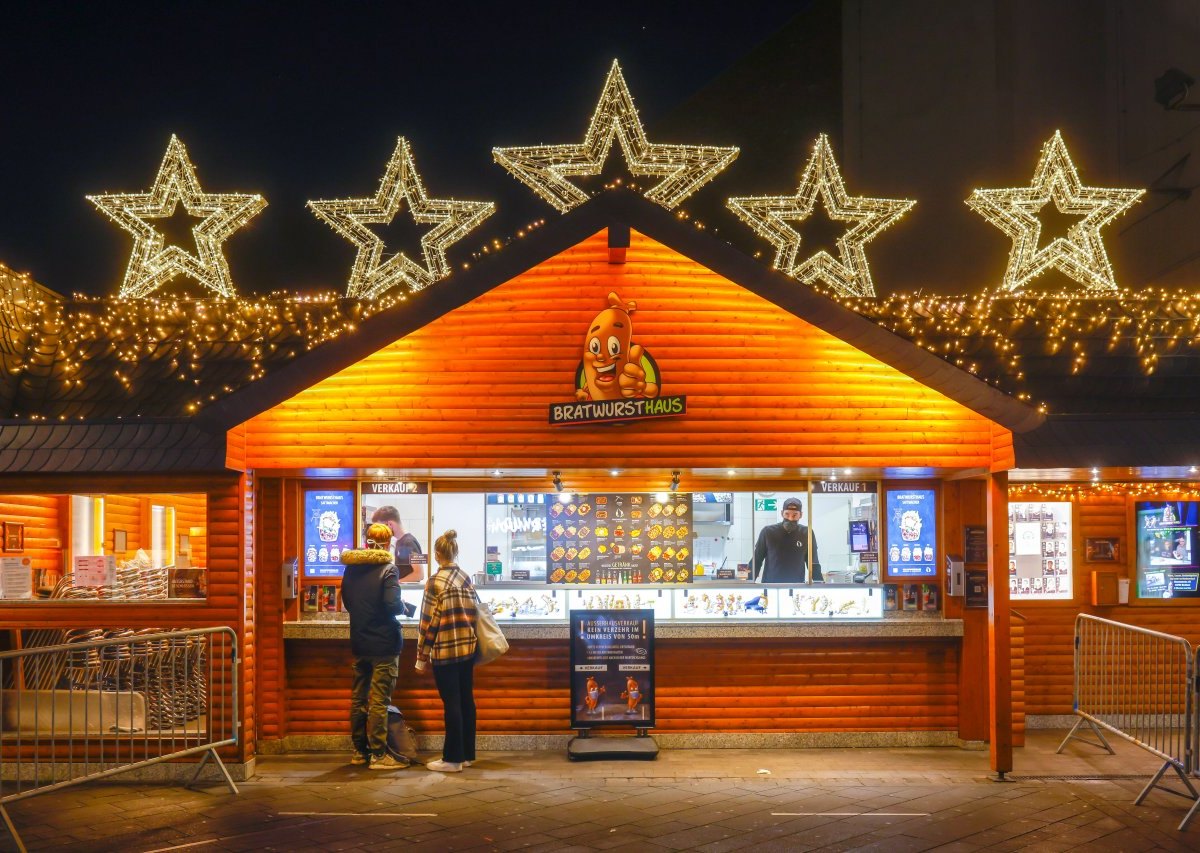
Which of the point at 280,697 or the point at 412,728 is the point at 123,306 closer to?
the point at 280,697

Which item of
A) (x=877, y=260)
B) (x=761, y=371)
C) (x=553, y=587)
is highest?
(x=877, y=260)

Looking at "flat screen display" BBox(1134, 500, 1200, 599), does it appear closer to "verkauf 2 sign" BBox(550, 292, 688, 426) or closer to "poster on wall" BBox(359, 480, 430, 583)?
"verkauf 2 sign" BBox(550, 292, 688, 426)

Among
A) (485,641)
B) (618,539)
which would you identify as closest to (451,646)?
(485,641)

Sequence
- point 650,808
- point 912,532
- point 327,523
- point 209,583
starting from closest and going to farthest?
point 650,808, point 209,583, point 327,523, point 912,532

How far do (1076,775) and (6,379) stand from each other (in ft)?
36.3

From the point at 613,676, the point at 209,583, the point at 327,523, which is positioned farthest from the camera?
the point at 327,523

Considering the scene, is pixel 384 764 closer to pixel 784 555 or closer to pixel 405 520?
pixel 405 520

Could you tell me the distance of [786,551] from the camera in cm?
1057

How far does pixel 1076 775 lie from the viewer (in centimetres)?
895

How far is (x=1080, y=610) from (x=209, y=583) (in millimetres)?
9208

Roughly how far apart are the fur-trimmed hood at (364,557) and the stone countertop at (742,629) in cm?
110

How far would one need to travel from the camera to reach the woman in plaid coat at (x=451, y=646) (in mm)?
9023

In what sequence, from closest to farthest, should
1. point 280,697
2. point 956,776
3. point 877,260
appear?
1. point 956,776
2. point 280,697
3. point 877,260

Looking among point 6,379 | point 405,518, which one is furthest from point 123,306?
point 405,518
